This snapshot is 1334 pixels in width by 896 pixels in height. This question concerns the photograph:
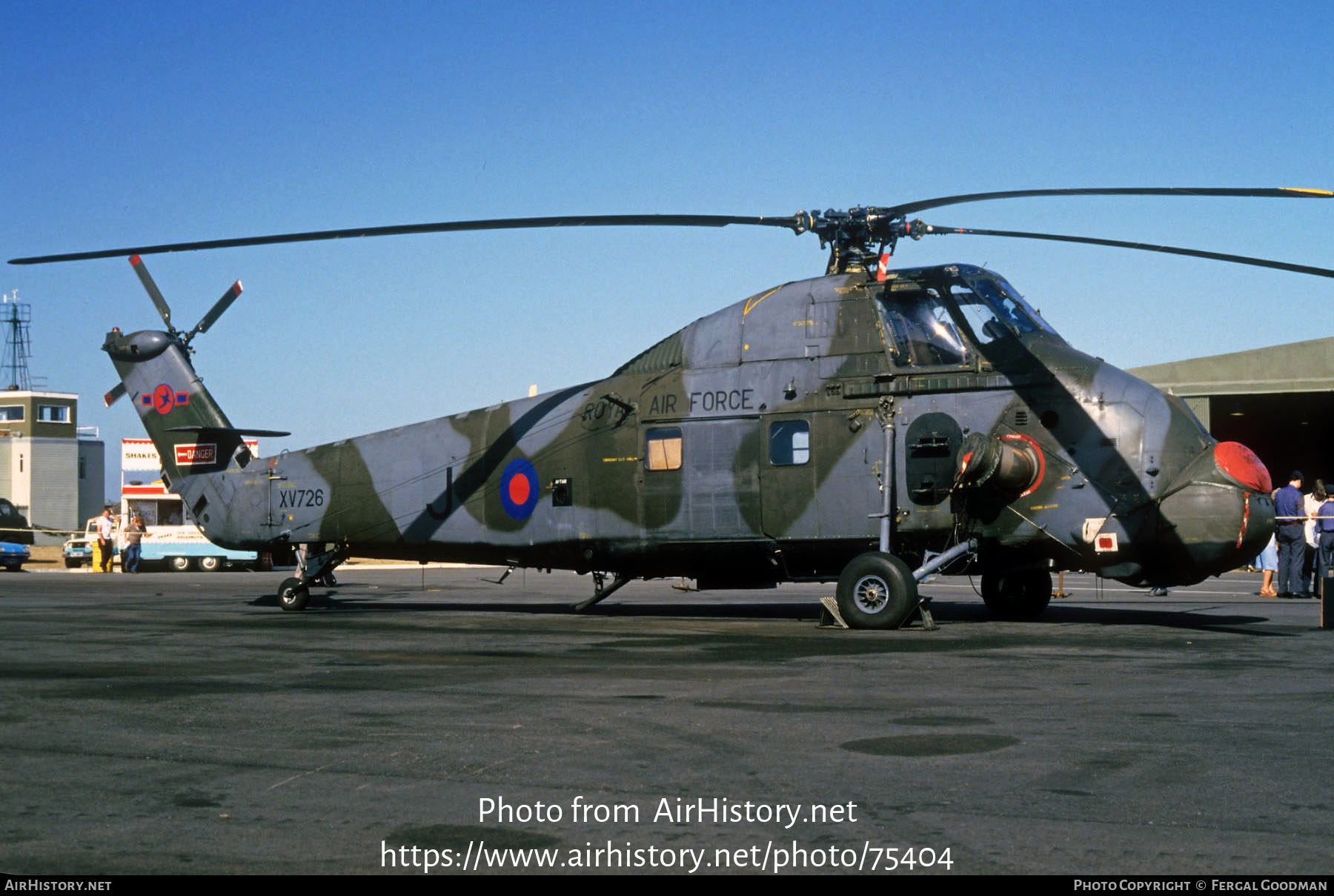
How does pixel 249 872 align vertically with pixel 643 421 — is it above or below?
below

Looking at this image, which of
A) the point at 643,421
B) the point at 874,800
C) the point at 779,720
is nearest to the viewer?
the point at 874,800

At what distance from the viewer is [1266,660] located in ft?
37.9

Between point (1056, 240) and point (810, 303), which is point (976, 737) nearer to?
point (1056, 240)

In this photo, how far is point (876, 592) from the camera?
15.2m

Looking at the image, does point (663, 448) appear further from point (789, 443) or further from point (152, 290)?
point (152, 290)

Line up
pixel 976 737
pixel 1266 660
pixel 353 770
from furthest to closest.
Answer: pixel 1266 660 → pixel 976 737 → pixel 353 770

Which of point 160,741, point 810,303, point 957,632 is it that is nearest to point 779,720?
point 160,741

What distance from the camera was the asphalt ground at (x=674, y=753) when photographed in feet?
16.3

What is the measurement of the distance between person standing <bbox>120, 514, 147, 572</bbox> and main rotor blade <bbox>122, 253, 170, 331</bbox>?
19296 millimetres

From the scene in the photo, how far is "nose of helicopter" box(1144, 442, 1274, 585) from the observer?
569 inches

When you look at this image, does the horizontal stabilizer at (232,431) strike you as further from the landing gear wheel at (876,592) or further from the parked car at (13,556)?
the parked car at (13,556)

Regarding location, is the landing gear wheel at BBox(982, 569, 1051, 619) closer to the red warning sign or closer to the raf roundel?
the raf roundel

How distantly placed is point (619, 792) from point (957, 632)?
32.1ft

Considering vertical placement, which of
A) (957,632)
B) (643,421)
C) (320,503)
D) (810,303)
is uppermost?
(810,303)
